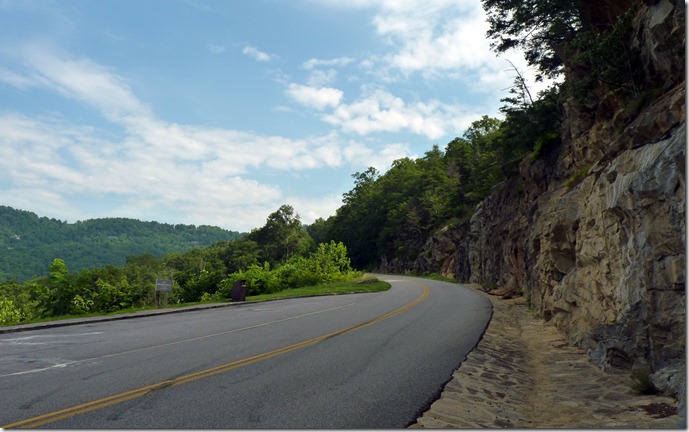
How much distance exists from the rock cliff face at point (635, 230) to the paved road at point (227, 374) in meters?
3.07

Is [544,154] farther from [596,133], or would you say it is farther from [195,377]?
[195,377]

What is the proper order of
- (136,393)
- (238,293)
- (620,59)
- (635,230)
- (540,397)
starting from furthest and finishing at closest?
(238,293) → (620,59) → (635,230) → (540,397) → (136,393)

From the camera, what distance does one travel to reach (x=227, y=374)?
764 cm

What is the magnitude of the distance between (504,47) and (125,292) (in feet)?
80.0

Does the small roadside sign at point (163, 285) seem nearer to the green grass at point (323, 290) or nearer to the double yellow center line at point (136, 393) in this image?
the green grass at point (323, 290)

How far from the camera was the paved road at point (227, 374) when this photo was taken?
5625mm

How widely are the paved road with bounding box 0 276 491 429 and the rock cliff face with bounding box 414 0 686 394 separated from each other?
3.07m

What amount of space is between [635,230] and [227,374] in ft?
25.4

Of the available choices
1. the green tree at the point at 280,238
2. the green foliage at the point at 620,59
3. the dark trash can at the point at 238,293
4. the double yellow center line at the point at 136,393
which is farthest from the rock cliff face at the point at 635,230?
the green tree at the point at 280,238

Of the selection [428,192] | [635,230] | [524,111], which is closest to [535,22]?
[524,111]

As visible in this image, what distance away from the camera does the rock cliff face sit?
23.5ft

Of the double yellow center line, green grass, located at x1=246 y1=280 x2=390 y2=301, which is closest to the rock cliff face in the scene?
the double yellow center line

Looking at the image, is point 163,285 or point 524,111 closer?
point 163,285

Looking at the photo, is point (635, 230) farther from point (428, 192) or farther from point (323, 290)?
point (428, 192)
